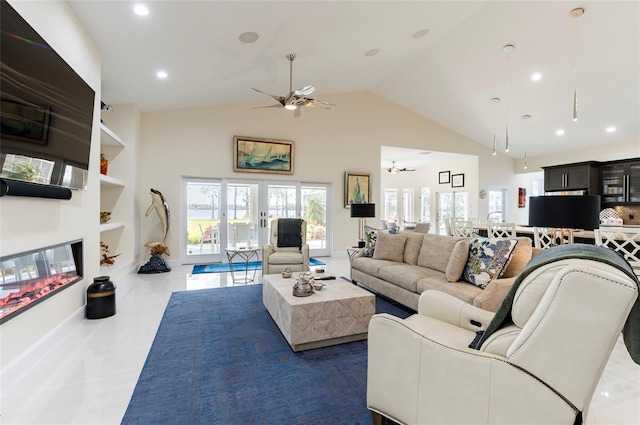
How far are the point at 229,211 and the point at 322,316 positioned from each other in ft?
14.8

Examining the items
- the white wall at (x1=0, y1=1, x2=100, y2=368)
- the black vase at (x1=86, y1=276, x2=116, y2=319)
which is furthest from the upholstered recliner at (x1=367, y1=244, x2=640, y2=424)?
the black vase at (x1=86, y1=276, x2=116, y2=319)

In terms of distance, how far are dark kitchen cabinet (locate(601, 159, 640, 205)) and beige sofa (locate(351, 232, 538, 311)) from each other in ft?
17.7

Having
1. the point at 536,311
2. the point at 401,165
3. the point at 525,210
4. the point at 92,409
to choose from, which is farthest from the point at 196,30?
the point at 525,210

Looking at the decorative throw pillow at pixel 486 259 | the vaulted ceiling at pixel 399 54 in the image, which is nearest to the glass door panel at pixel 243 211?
the vaulted ceiling at pixel 399 54

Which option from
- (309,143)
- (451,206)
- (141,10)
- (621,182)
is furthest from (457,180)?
(141,10)

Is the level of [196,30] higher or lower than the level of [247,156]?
higher

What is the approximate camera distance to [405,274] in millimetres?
3389

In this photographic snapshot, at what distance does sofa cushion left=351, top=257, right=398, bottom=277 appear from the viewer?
3.91 meters

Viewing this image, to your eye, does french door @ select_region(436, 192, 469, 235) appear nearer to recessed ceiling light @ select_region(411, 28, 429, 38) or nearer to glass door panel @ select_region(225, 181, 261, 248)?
recessed ceiling light @ select_region(411, 28, 429, 38)

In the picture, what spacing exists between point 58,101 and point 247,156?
3.97m

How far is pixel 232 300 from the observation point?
3.81 m

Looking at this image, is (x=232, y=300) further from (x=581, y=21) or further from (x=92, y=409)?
(x=581, y=21)

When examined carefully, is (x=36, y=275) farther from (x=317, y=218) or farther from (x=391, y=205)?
(x=391, y=205)

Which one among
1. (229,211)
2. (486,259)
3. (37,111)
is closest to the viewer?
(37,111)
